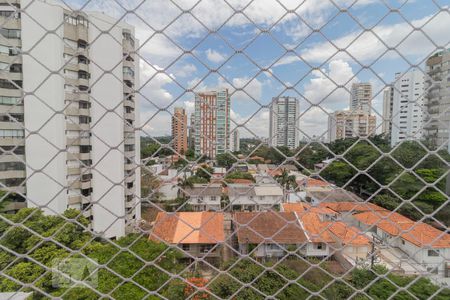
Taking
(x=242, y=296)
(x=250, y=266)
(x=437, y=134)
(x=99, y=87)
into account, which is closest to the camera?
(x=437, y=134)

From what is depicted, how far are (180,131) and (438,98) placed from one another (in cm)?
65

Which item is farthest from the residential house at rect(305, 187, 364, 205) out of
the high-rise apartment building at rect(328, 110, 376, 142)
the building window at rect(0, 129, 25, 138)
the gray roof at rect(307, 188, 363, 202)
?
the building window at rect(0, 129, 25, 138)

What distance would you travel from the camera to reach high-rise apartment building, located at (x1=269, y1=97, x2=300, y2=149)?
0.65m

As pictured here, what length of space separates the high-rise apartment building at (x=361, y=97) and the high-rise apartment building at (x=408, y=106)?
0.19ft

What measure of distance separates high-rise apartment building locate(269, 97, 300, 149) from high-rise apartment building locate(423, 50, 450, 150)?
0.31 metres

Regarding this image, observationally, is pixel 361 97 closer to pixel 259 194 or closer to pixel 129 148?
pixel 259 194

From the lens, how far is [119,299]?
211 centimetres

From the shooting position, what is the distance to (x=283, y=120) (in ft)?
2.14

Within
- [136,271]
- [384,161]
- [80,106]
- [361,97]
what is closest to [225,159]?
[361,97]

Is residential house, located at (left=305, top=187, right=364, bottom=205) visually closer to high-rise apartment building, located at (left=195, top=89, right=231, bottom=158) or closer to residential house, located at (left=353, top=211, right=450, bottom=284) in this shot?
residential house, located at (left=353, top=211, right=450, bottom=284)

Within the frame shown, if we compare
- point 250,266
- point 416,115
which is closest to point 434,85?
point 416,115

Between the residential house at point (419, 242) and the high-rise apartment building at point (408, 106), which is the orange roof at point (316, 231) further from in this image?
the high-rise apartment building at point (408, 106)

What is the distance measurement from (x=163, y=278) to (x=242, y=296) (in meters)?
0.65

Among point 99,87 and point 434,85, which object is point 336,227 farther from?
point 99,87
